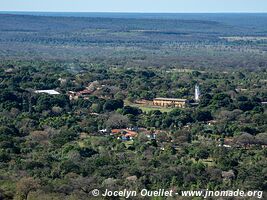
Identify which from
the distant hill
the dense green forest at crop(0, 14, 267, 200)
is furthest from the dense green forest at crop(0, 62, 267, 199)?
the distant hill

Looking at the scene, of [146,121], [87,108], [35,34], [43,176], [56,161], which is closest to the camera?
[43,176]

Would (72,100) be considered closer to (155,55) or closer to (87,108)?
(87,108)

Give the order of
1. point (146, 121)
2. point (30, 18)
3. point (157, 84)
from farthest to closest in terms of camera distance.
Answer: point (30, 18) → point (157, 84) → point (146, 121)

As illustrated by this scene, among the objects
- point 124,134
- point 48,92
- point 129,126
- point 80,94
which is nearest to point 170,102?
point 80,94

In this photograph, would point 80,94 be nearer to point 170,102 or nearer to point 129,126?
point 170,102

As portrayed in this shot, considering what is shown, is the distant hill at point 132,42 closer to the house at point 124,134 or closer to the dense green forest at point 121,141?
the dense green forest at point 121,141

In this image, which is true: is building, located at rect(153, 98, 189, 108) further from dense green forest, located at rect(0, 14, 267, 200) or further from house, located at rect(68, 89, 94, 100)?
house, located at rect(68, 89, 94, 100)

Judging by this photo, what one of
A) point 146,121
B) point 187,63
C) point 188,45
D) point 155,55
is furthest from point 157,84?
point 188,45
